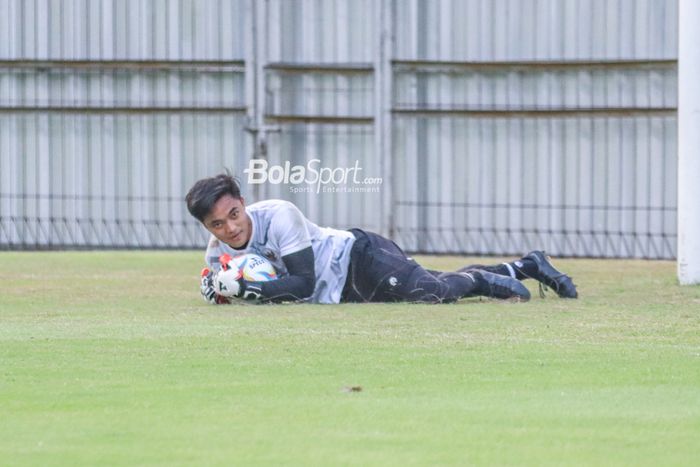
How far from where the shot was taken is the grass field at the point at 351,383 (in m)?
5.04

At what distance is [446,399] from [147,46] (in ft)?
48.9

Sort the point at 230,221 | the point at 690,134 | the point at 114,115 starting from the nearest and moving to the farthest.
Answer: the point at 230,221 → the point at 690,134 → the point at 114,115

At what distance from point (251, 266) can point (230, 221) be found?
0.39m

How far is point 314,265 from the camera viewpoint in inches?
415

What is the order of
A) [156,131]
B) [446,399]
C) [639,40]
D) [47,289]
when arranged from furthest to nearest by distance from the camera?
[156,131]
[639,40]
[47,289]
[446,399]

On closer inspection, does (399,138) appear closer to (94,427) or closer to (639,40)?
(639,40)

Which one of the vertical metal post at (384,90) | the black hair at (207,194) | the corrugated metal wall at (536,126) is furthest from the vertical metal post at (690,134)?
the vertical metal post at (384,90)

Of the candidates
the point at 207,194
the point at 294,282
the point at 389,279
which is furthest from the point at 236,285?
the point at 389,279

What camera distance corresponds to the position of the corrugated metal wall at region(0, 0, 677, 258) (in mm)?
19125

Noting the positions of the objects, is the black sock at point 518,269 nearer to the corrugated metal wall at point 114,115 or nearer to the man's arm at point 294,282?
the man's arm at point 294,282

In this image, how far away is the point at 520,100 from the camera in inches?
768

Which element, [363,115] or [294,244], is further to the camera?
[363,115]

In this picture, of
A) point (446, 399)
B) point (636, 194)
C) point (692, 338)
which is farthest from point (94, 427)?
point (636, 194)

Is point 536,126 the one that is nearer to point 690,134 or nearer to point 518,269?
point 690,134
